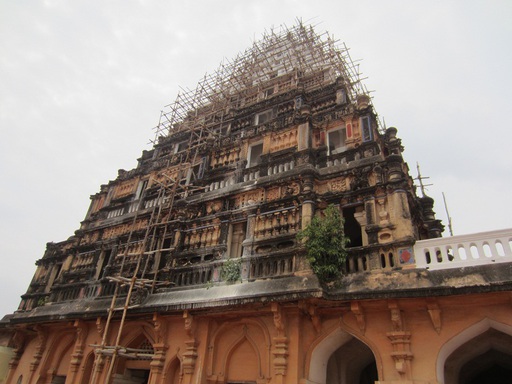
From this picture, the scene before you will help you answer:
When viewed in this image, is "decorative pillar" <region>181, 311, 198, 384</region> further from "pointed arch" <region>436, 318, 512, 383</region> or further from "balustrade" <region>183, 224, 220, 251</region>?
"pointed arch" <region>436, 318, 512, 383</region>

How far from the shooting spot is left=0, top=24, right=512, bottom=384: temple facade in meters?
8.09

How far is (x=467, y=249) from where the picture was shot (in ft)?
26.9

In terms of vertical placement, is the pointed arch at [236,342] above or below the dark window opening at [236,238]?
below

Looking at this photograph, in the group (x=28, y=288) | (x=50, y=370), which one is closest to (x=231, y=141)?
(x=50, y=370)

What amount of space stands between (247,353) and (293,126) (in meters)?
8.19

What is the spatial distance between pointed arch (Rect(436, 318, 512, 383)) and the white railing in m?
1.29

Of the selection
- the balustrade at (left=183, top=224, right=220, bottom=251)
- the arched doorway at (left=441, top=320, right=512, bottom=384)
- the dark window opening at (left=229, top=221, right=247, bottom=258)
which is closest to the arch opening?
the arched doorway at (left=441, top=320, right=512, bottom=384)

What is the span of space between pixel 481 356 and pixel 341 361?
4217 millimetres

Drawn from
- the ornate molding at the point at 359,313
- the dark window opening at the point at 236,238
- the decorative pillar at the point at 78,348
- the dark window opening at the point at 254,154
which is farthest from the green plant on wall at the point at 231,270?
the decorative pillar at the point at 78,348

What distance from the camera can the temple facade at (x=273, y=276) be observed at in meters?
8.09

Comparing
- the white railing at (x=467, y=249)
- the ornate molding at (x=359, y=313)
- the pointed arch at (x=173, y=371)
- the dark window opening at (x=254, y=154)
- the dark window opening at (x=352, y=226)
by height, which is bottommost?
the pointed arch at (x=173, y=371)

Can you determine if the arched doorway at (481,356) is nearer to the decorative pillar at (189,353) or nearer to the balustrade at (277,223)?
the balustrade at (277,223)

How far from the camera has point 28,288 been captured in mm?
18703

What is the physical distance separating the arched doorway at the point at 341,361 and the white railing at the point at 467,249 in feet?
9.41
